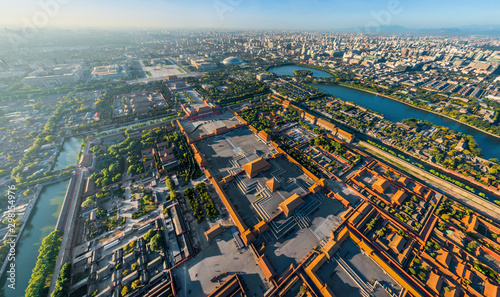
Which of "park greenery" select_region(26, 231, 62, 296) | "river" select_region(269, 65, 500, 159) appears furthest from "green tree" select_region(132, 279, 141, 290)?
"river" select_region(269, 65, 500, 159)

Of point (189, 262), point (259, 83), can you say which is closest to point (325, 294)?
point (189, 262)

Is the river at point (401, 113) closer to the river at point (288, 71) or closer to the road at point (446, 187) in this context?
the river at point (288, 71)

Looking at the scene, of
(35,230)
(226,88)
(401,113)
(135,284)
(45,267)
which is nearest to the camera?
(135,284)

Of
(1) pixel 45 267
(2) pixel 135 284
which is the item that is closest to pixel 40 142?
(1) pixel 45 267

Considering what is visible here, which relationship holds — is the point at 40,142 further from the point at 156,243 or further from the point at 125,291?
the point at 125,291

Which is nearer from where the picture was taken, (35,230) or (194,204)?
(35,230)

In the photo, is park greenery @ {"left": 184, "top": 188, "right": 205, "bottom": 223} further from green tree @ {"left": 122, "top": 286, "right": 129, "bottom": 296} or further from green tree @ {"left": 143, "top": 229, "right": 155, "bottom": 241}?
green tree @ {"left": 122, "top": 286, "right": 129, "bottom": 296}

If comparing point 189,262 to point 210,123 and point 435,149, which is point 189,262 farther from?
point 435,149
